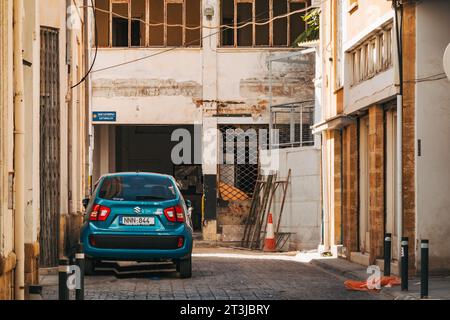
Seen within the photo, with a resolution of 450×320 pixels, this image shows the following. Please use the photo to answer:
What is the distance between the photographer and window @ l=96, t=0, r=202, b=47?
37594 millimetres

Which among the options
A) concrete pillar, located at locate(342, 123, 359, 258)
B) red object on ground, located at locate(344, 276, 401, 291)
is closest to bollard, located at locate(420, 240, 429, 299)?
red object on ground, located at locate(344, 276, 401, 291)

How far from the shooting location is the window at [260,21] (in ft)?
123

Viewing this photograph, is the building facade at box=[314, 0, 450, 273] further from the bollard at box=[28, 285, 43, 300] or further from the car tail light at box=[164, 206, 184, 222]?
the bollard at box=[28, 285, 43, 300]

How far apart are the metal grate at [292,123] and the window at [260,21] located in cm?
218

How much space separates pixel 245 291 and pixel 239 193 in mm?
20827

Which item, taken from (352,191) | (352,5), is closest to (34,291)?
(352,191)

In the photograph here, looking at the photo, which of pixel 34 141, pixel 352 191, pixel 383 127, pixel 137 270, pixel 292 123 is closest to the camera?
pixel 34 141

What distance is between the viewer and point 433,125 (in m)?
19.9

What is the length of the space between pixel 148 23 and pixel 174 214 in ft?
63.0

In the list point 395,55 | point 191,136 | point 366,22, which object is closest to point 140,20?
point 191,136

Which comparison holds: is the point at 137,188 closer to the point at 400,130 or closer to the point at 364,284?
the point at 364,284

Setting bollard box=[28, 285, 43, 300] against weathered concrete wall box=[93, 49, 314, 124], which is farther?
weathered concrete wall box=[93, 49, 314, 124]

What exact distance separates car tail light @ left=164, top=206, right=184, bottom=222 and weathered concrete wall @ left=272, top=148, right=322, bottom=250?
12.9m

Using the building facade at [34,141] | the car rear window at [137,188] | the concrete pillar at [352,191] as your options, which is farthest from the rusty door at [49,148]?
the concrete pillar at [352,191]
